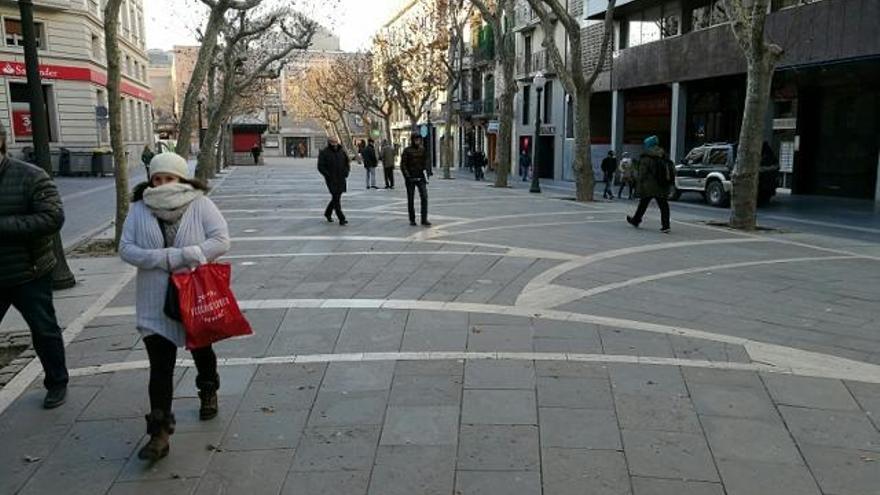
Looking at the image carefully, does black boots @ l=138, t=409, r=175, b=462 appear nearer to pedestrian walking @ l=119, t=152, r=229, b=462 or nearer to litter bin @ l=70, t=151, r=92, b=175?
pedestrian walking @ l=119, t=152, r=229, b=462

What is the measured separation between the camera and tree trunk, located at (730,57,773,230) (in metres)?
12.2

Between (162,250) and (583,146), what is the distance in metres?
15.6

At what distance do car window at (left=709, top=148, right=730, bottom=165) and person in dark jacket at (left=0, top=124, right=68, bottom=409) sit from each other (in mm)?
18174

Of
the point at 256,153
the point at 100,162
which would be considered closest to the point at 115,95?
the point at 100,162

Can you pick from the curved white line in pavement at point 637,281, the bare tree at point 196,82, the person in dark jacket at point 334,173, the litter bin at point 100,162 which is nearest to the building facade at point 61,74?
the litter bin at point 100,162

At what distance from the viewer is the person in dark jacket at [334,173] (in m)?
13.1

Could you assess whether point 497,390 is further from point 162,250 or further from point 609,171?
point 609,171

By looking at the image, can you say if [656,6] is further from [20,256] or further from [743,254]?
[20,256]

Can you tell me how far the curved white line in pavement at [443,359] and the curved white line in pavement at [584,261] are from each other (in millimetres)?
1630

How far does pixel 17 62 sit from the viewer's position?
33.1 metres

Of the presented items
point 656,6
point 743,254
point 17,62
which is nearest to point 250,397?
point 743,254

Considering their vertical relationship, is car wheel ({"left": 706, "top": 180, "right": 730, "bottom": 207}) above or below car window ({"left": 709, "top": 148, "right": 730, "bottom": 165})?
below

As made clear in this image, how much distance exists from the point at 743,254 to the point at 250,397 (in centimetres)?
775

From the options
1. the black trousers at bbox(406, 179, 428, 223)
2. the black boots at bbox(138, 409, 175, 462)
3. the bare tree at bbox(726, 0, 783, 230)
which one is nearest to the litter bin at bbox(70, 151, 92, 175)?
the black trousers at bbox(406, 179, 428, 223)
